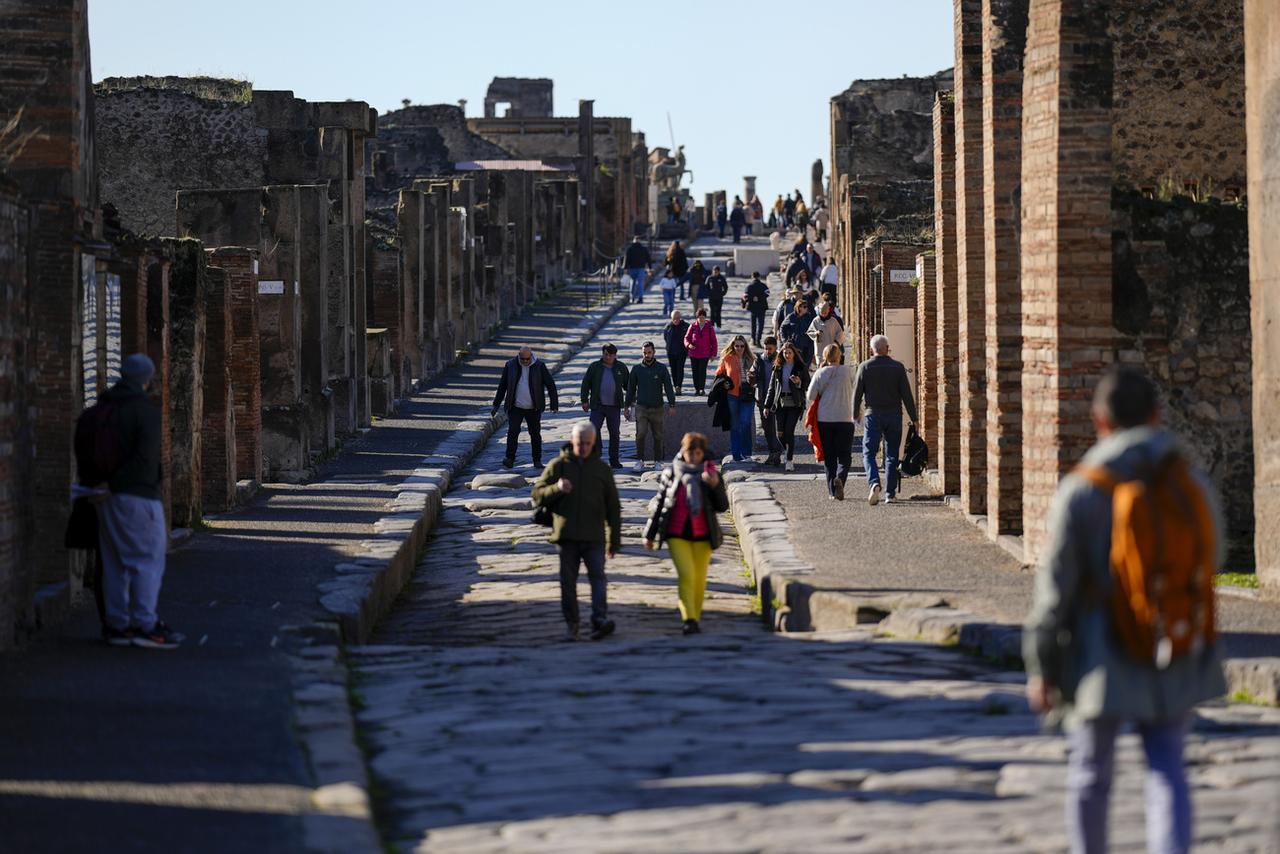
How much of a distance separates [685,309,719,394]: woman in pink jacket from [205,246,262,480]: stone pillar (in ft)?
40.8

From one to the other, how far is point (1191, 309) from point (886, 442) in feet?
17.3

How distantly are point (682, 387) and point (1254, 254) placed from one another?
22808mm

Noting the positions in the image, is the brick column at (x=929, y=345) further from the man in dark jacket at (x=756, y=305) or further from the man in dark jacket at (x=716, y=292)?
the man in dark jacket at (x=716, y=292)

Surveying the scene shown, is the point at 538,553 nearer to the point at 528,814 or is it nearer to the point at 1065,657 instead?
the point at 528,814

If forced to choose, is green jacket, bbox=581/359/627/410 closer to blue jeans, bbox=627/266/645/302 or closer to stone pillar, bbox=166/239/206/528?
stone pillar, bbox=166/239/206/528

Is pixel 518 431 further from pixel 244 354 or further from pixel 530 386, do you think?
pixel 244 354

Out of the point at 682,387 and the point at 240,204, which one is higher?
the point at 240,204

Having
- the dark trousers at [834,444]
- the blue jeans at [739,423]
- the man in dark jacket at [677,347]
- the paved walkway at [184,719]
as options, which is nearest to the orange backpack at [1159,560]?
the paved walkway at [184,719]

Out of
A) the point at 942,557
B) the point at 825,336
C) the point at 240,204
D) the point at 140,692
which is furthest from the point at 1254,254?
the point at 825,336

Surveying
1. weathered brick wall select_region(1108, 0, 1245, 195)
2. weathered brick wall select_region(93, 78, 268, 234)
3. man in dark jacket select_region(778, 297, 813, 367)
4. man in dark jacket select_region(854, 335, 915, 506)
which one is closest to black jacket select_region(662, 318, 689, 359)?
man in dark jacket select_region(778, 297, 813, 367)

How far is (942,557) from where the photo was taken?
16.1 m

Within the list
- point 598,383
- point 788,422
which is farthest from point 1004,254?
point 598,383

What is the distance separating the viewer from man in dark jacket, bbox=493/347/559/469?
2550 centimetres

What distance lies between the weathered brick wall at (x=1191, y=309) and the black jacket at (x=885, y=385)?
485cm
